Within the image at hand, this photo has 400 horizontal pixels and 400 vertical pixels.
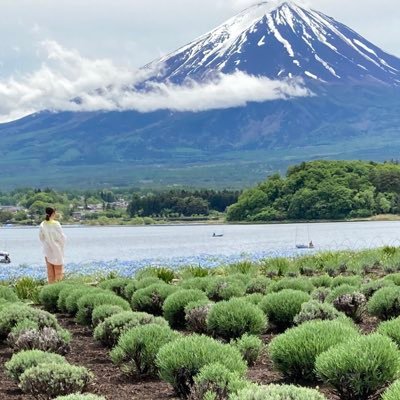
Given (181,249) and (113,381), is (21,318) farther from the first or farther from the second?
(181,249)

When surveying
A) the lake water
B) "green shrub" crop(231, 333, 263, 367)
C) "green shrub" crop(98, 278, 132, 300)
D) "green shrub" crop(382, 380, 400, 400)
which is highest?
"green shrub" crop(382, 380, 400, 400)

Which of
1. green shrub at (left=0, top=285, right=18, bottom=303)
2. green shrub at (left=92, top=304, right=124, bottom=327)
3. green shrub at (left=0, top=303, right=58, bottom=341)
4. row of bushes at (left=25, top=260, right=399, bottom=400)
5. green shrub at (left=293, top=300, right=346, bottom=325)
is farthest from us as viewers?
green shrub at (left=0, top=285, right=18, bottom=303)

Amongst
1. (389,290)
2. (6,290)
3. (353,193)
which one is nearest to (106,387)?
(389,290)

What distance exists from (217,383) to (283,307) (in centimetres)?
480

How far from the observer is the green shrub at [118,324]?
9680 mm

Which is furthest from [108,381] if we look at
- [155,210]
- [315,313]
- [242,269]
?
[155,210]

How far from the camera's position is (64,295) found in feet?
43.7

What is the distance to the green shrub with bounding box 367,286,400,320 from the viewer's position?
37.2ft

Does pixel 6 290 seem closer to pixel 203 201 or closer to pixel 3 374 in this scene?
pixel 3 374

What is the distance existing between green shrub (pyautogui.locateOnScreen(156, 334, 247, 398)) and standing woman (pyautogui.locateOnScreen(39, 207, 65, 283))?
1127cm

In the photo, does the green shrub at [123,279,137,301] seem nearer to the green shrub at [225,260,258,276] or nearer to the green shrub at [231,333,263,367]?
the green shrub at [225,260,258,276]

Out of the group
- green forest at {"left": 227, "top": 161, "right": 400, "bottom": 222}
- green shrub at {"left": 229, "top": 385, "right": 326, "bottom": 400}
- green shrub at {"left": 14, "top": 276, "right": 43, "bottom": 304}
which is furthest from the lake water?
green forest at {"left": 227, "top": 161, "right": 400, "bottom": 222}

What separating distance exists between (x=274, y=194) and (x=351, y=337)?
8539 cm

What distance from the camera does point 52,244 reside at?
1848cm
